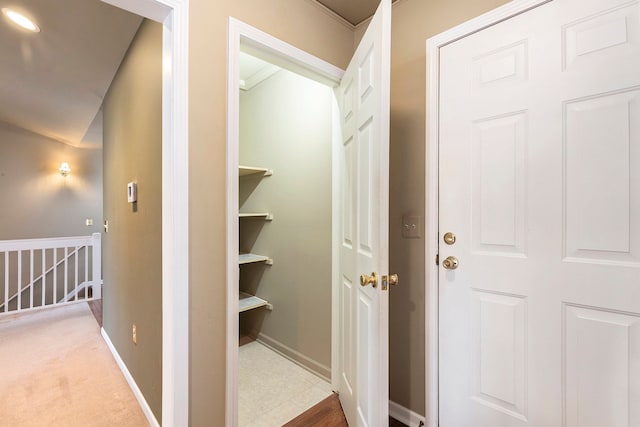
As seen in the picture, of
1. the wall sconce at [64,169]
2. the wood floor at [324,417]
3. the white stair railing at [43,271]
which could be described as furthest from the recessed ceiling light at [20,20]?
the wall sconce at [64,169]

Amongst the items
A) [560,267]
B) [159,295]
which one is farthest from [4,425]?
[560,267]

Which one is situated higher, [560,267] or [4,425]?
[560,267]

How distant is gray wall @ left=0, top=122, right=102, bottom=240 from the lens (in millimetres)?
4461

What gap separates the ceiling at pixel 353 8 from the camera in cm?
165

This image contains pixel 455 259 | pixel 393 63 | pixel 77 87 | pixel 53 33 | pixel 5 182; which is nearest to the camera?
pixel 455 259

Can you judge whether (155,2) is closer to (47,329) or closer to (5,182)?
(47,329)

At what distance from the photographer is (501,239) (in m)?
1.28

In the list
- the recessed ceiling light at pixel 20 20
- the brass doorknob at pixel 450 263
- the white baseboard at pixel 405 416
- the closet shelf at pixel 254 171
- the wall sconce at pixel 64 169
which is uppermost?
the recessed ceiling light at pixel 20 20

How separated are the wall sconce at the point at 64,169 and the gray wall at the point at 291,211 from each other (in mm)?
4384

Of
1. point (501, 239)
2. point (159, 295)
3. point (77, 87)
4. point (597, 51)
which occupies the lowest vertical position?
point (159, 295)

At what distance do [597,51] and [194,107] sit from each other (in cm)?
159

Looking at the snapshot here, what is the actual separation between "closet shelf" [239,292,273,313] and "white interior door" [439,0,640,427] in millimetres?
1558

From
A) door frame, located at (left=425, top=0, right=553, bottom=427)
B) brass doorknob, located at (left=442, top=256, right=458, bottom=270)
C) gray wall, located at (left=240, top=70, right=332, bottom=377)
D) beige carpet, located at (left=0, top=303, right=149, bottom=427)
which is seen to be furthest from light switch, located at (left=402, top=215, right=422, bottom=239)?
beige carpet, located at (left=0, top=303, right=149, bottom=427)

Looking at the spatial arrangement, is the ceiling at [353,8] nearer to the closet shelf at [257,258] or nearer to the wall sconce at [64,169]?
the closet shelf at [257,258]
